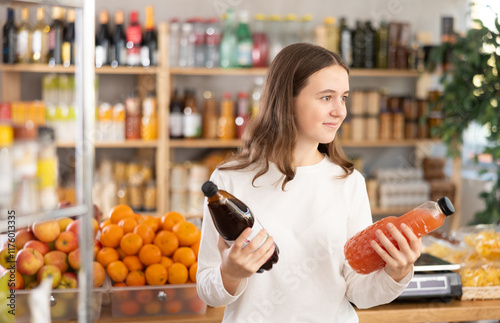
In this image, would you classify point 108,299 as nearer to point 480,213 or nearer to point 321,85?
point 321,85

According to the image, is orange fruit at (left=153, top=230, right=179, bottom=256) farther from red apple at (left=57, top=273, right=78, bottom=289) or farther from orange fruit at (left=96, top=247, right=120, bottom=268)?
red apple at (left=57, top=273, right=78, bottom=289)

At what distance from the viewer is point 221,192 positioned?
112 centimetres

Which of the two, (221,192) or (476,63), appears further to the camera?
(476,63)

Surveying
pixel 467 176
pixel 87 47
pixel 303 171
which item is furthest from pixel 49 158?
pixel 467 176

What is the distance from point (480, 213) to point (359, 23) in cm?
140

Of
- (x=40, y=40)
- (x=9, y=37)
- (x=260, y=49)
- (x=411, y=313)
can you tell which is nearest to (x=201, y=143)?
(x=260, y=49)

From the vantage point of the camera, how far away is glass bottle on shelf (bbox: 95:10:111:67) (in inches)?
133

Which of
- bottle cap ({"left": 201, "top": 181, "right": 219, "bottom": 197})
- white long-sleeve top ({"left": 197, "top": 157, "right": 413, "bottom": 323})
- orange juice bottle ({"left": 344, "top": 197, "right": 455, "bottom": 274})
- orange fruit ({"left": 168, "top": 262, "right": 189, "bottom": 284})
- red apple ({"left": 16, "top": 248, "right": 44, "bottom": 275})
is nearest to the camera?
bottle cap ({"left": 201, "top": 181, "right": 219, "bottom": 197})

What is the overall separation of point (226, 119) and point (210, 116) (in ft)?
0.33

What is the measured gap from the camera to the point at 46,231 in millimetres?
1566

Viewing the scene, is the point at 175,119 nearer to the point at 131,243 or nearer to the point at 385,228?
the point at 131,243

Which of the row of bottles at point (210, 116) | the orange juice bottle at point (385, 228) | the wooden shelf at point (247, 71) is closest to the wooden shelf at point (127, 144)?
the row of bottles at point (210, 116)

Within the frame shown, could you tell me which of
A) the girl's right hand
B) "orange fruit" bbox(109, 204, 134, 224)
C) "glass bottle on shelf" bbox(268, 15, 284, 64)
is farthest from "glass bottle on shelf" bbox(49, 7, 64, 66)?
the girl's right hand

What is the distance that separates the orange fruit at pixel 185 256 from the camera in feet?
5.35
